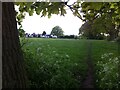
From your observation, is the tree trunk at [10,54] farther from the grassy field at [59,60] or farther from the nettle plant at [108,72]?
the nettle plant at [108,72]

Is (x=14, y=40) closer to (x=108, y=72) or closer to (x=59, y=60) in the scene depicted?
(x=108, y=72)

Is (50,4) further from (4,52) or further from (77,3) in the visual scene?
(4,52)

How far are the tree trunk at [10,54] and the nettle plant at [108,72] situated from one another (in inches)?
138

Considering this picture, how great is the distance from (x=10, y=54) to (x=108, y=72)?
3793mm

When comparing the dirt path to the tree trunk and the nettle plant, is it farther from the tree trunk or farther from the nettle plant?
the tree trunk

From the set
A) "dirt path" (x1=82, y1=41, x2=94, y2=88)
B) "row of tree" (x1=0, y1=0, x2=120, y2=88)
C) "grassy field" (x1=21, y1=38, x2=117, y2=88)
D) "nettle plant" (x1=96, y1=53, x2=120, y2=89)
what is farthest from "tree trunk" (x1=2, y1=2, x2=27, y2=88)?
"dirt path" (x1=82, y1=41, x2=94, y2=88)

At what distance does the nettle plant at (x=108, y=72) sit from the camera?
529 centimetres

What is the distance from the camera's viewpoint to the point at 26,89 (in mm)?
2082

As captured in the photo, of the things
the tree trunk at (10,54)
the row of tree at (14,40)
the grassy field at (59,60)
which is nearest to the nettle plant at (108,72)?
the grassy field at (59,60)

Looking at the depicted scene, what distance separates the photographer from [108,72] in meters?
5.46

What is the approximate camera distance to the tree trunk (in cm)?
186

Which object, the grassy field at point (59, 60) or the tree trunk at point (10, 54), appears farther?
the grassy field at point (59, 60)

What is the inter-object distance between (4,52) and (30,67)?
12.3ft

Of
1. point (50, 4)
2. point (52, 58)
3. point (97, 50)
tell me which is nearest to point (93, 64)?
point (97, 50)
